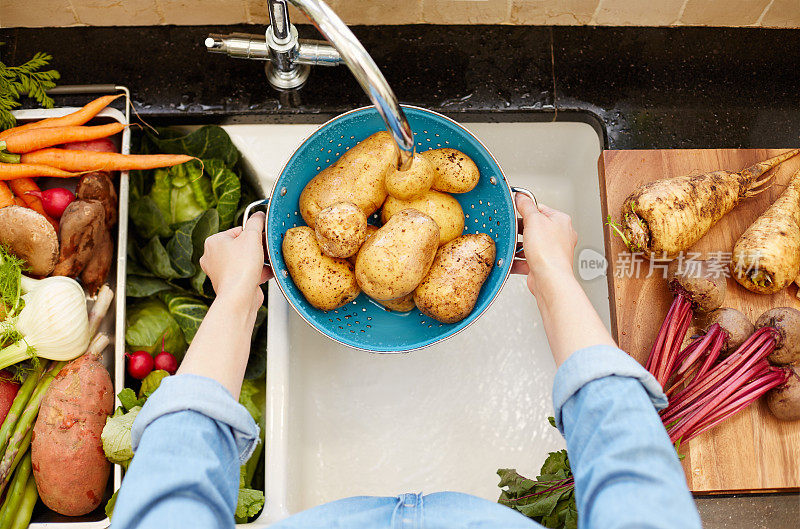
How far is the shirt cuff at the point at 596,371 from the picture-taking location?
0.67 metres

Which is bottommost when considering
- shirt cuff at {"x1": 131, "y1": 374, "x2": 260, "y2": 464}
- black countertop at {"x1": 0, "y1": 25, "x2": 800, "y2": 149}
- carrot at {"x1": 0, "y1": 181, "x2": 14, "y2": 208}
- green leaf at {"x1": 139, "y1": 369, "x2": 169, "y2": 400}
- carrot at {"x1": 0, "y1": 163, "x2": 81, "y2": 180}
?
shirt cuff at {"x1": 131, "y1": 374, "x2": 260, "y2": 464}

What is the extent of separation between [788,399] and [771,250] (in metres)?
0.23

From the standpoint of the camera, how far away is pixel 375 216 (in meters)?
1.03

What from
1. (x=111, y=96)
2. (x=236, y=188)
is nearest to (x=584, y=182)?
(x=236, y=188)

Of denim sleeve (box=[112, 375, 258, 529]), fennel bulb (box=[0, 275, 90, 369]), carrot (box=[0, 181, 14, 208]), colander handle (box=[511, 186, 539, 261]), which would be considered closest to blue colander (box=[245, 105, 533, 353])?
colander handle (box=[511, 186, 539, 261])

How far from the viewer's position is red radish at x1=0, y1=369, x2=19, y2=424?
3.24 ft

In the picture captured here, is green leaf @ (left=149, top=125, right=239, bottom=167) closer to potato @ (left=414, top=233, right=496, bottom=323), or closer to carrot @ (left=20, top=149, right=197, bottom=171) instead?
carrot @ (left=20, top=149, right=197, bottom=171)

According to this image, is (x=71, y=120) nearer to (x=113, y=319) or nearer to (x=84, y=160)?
(x=84, y=160)

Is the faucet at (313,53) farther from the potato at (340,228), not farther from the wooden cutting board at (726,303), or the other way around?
the wooden cutting board at (726,303)

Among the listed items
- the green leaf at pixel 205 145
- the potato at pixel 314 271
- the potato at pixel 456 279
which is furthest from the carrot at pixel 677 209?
the green leaf at pixel 205 145

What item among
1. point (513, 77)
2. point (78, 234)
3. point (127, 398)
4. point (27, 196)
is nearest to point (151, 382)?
point (127, 398)

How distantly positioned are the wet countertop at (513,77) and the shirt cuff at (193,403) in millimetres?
629

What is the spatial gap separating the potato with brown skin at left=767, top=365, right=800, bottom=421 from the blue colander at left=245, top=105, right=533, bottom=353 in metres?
0.48

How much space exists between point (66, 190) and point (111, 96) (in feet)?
0.62
